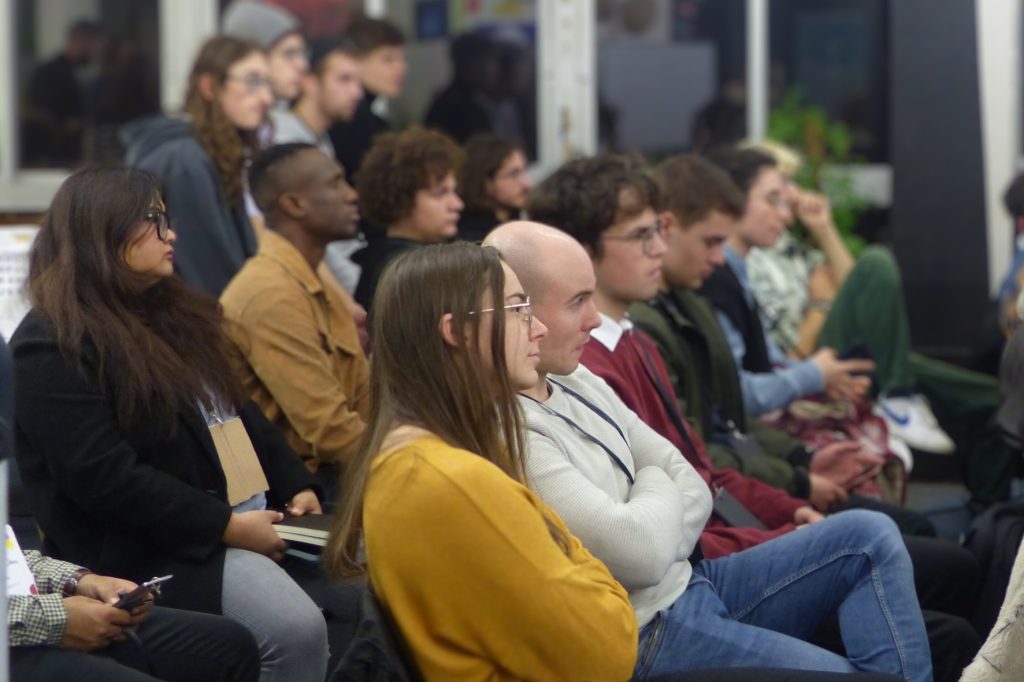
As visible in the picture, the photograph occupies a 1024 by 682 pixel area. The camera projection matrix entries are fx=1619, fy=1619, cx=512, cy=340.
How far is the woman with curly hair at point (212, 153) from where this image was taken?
18.1 ft

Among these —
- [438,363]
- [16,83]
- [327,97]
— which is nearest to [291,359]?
[438,363]

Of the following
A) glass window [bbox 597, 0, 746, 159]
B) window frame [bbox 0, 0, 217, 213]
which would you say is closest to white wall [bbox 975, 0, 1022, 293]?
glass window [bbox 597, 0, 746, 159]

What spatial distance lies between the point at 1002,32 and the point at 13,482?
20.8ft

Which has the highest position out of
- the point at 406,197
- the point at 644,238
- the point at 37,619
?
the point at 406,197

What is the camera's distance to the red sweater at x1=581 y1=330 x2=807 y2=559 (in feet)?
13.0

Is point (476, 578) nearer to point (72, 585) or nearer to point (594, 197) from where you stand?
point (72, 585)

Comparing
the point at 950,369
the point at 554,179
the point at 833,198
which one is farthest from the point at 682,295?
the point at 833,198

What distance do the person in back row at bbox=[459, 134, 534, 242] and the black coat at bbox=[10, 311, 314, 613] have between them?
2517 millimetres

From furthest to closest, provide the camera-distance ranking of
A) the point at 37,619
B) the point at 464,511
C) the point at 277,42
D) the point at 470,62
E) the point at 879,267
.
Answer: the point at 470,62 < the point at 277,42 < the point at 879,267 < the point at 37,619 < the point at 464,511

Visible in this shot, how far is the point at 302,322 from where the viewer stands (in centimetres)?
431

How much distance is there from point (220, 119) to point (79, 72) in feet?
10.5

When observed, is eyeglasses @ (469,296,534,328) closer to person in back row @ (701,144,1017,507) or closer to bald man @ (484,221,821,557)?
bald man @ (484,221,821,557)

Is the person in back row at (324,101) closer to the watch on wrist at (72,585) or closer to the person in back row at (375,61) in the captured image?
the person in back row at (375,61)

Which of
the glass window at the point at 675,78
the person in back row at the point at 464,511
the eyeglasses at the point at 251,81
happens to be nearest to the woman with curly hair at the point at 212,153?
the eyeglasses at the point at 251,81
